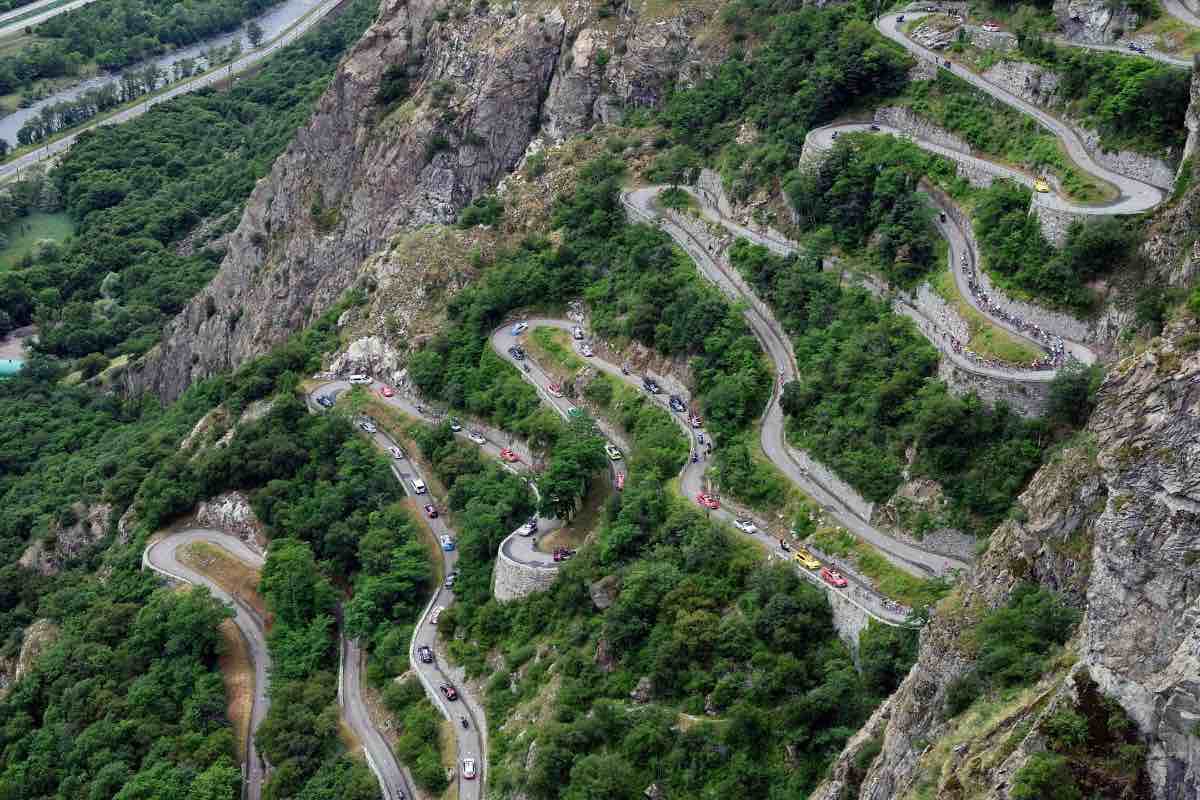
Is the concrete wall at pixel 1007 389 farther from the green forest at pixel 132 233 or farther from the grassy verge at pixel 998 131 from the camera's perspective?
the green forest at pixel 132 233

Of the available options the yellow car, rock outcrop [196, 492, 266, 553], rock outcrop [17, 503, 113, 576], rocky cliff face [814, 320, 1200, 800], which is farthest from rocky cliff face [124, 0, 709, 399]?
rocky cliff face [814, 320, 1200, 800]

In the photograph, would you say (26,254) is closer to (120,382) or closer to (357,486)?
(120,382)

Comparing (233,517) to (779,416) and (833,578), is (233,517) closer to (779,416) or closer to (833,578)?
(779,416)

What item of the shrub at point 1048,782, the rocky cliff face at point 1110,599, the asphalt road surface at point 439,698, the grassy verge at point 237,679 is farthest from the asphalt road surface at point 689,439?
the grassy verge at point 237,679

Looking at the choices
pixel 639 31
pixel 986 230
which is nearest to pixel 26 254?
pixel 639 31

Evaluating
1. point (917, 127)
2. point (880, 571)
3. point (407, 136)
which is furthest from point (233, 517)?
point (917, 127)

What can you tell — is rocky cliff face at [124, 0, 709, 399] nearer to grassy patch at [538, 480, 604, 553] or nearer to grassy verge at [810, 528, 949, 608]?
grassy patch at [538, 480, 604, 553]
